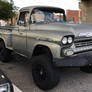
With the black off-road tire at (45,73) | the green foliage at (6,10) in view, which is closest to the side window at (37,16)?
the black off-road tire at (45,73)

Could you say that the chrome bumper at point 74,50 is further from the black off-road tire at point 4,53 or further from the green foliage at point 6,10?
the green foliage at point 6,10

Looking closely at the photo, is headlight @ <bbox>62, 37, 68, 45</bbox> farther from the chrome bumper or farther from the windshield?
the windshield

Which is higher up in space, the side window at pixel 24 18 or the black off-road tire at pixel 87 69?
the side window at pixel 24 18

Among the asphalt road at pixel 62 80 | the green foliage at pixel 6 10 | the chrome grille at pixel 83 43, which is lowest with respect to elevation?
the asphalt road at pixel 62 80

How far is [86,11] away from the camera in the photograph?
10078 millimetres

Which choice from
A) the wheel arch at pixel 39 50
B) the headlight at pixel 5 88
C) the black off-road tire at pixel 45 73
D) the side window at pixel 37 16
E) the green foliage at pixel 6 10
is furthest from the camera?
the green foliage at pixel 6 10

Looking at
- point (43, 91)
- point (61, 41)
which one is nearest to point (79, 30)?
point (61, 41)

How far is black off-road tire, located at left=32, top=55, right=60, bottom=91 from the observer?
328 cm

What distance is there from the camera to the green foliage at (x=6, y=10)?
16109 millimetres

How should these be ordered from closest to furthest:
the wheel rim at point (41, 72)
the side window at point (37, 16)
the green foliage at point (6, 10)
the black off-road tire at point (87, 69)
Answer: the wheel rim at point (41, 72), the side window at point (37, 16), the black off-road tire at point (87, 69), the green foliage at point (6, 10)

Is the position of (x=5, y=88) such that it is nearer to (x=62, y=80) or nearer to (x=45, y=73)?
(x=45, y=73)

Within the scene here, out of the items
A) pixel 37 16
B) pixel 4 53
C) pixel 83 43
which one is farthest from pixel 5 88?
pixel 4 53

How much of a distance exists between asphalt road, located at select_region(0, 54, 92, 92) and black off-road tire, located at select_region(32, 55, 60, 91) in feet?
0.62

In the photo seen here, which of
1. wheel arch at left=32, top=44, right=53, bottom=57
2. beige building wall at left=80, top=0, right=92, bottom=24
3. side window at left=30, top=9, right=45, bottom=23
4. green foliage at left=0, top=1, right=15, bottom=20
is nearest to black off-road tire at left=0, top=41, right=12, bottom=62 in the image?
side window at left=30, top=9, right=45, bottom=23
